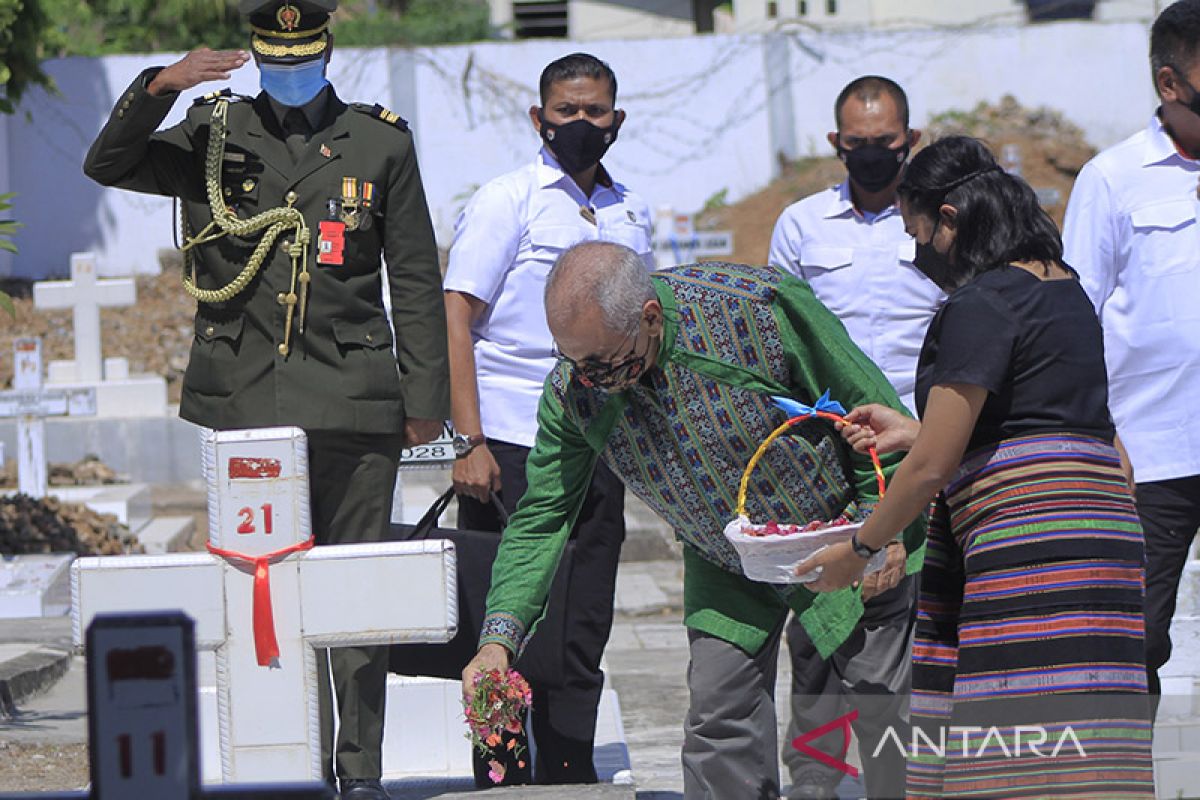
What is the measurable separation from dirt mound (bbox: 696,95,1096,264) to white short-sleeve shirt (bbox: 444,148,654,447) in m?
15.5

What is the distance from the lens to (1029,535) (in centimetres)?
326

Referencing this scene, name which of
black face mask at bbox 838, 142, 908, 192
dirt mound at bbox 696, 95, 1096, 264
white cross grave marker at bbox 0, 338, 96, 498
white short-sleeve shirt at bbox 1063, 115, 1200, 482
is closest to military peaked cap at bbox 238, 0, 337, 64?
black face mask at bbox 838, 142, 908, 192

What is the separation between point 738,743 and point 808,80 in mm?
19425

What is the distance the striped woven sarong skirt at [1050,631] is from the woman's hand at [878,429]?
355 millimetres

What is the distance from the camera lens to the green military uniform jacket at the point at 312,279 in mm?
4438

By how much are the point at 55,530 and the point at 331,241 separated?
614cm

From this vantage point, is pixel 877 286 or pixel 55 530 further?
pixel 55 530

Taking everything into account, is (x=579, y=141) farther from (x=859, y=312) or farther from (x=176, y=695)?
(x=176, y=695)

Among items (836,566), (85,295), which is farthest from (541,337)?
(85,295)

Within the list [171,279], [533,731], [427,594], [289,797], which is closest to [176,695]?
[289,797]

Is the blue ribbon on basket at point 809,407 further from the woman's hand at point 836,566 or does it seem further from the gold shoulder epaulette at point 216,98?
the gold shoulder epaulette at point 216,98

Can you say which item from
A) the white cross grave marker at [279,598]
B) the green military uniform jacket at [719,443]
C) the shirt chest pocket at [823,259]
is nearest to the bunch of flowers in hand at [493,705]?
the green military uniform jacket at [719,443]

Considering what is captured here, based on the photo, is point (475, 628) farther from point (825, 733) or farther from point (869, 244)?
point (869, 244)

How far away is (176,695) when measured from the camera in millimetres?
1815
